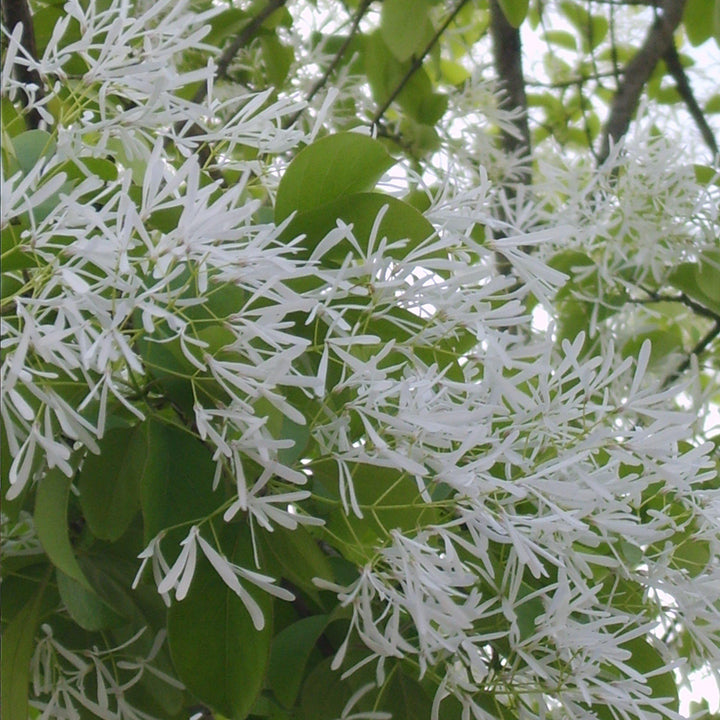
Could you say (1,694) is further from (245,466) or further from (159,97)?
(159,97)

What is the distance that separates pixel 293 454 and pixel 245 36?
0.57m

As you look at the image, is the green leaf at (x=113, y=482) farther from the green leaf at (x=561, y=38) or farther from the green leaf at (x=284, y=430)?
the green leaf at (x=561, y=38)

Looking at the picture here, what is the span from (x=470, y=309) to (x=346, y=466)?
9 centimetres

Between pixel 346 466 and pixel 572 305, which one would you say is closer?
pixel 346 466

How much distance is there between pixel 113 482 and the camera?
393 millimetres

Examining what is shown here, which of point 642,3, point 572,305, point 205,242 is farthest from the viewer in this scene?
point 642,3

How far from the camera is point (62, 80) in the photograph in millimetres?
433

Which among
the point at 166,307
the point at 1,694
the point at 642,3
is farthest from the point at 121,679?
the point at 642,3

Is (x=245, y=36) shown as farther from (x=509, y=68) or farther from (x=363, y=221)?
(x=363, y=221)

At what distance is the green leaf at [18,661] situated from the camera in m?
0.39

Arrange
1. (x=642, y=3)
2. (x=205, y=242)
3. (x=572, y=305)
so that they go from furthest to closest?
(x=642, y=3), (x=572, y=305), (x=205, y=242)

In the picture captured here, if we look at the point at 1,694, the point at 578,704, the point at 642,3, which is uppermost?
the point at 642,3

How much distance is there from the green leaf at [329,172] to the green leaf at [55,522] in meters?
0.13

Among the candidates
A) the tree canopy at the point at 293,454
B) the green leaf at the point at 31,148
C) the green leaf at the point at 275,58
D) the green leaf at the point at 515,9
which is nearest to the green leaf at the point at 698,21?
the green leaf at the point at 515,9
